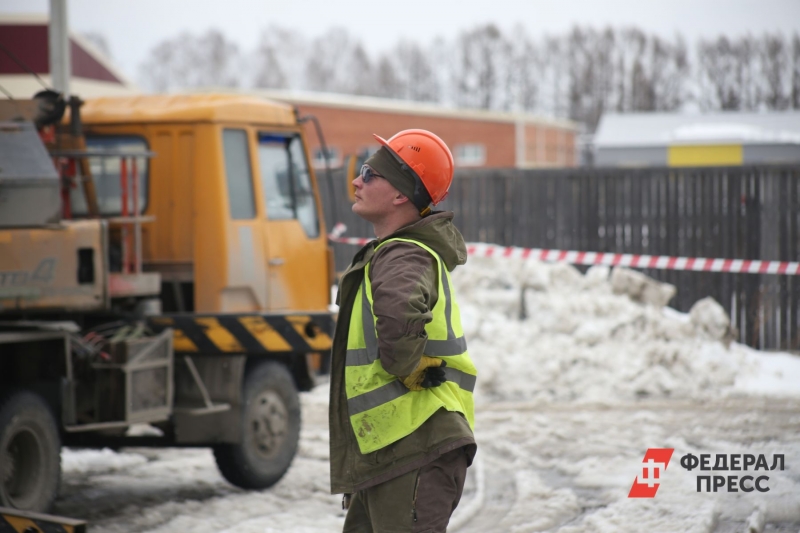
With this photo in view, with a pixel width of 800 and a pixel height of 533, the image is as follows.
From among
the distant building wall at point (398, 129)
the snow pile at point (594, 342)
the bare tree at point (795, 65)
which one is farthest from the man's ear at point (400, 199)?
the bare tree at point (795, 65)

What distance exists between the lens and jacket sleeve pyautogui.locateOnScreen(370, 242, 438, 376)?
362 cm

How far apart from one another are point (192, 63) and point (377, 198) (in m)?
77.7

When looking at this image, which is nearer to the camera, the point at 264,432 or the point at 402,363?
the point at 402,363

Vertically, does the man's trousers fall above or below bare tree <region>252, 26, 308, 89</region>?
below

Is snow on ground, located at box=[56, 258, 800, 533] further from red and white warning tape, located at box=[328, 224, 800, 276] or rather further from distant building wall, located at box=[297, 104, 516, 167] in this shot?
distant building wall, located at box=[297, 104, 516, 167]

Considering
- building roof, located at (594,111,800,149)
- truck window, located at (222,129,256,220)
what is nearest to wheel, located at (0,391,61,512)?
truck window, located at (222,129,256,220)

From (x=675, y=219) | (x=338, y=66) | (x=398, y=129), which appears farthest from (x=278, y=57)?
(x=675, y=219)

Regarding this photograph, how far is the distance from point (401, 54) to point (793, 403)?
6720 centimetres

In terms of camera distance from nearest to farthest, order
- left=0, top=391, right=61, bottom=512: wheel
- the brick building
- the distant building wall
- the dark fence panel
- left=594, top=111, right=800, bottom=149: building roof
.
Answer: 1. left=0, top=391, right=61, bottom=512: wheel
2. the dark fence panel
3. left=594, top=111, right=800, bottom=149: building roof
4. the brick building
5. the distant building wall

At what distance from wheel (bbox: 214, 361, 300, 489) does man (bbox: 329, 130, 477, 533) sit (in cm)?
455

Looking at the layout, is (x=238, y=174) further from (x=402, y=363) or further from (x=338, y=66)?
(x=338, y=66)

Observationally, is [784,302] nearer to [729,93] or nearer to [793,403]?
[793,403]

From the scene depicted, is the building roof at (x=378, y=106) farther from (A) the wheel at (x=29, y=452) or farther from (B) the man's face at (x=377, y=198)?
(B) the man's face at (x=377, y=198)

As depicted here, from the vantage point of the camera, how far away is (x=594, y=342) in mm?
13375
